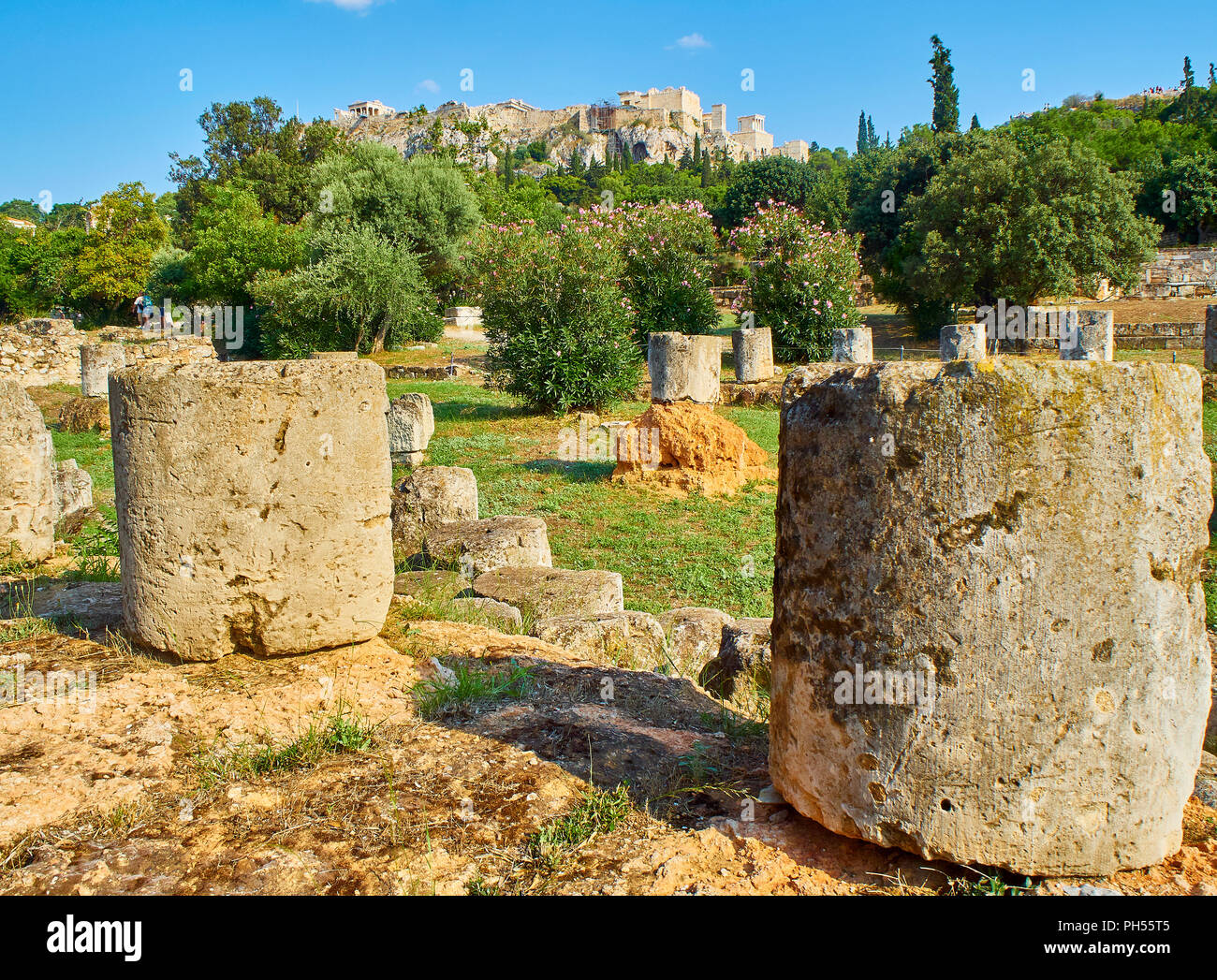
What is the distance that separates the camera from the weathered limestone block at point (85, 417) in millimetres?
15031

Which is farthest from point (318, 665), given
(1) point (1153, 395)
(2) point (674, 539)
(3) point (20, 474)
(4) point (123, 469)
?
(2) point (674, 539)

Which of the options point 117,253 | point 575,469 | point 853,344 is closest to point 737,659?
point 575,469

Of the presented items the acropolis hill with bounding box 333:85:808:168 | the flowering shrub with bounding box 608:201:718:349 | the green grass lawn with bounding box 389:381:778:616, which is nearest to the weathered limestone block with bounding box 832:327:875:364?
the green grass lawn with bounding box 389:381:778:616

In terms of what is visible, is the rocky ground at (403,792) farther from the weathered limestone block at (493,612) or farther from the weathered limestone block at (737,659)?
the weathered limestone block at (493,612)

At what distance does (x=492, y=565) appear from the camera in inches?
274

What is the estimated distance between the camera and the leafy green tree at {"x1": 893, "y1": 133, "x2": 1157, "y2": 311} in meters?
22.8

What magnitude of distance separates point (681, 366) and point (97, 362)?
12.2 m

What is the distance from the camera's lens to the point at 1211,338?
16.4 metres

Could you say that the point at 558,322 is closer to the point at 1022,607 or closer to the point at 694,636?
the point at 694,636

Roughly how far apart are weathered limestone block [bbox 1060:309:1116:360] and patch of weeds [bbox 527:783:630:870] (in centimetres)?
1553

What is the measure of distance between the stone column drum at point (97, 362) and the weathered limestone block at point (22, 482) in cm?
1224

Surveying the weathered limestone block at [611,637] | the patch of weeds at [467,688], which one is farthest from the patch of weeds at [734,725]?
the weathered limestone block at [611,637]
